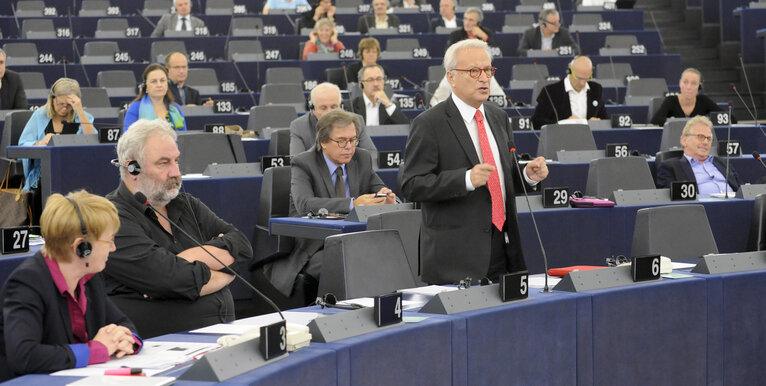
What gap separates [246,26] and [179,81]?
322 centimetres

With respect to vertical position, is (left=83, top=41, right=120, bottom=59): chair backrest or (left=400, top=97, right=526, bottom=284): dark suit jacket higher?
(left=83, top=41, right=120, bottom=59): chair backrest

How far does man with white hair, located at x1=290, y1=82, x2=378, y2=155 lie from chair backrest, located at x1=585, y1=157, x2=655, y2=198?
1.15 meters

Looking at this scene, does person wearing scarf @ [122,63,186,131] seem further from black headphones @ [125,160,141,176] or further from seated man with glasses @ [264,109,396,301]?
black headphones @ [125,160,141,176]

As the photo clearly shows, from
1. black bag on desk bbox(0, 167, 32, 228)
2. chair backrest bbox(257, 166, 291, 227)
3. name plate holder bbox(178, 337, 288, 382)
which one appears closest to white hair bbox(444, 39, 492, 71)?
name plate holder bbox(178, 337, 288, 382)

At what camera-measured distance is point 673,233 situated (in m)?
3.55

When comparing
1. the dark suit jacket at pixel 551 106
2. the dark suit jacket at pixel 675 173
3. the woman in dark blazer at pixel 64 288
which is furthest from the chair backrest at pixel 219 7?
the woman in dark blazer at pixel 64 288

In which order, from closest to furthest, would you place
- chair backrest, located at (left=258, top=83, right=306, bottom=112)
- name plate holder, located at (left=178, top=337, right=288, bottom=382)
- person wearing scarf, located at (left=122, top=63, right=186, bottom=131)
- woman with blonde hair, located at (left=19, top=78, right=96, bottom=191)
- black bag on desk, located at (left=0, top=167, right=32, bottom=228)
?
name plate holder, located at (left=178, top=337, right=288, bottom=382)
black bag on desk, located at (left=0, top=167, right=32, bottom=228)
woman with blonde hair, located at (left=19, top=78, right=96, bottom=191)
person wearing scarf, located at (left=122, top=63, right=186, bottom=131)
chair backrest, located at (left=258, top=83, right=306, bottom=112)

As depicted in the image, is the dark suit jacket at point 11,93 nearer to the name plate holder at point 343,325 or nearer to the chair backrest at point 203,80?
the chair backrest at point 203,80

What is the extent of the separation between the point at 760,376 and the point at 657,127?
4464 mm

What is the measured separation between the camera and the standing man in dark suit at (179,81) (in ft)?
23.0

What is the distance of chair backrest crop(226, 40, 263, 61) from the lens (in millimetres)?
9516

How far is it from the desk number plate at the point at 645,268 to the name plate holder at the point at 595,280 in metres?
0.02

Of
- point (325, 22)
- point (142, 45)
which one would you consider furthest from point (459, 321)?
point (142, 45)

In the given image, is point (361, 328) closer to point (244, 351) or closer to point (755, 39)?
point (244, 351)
